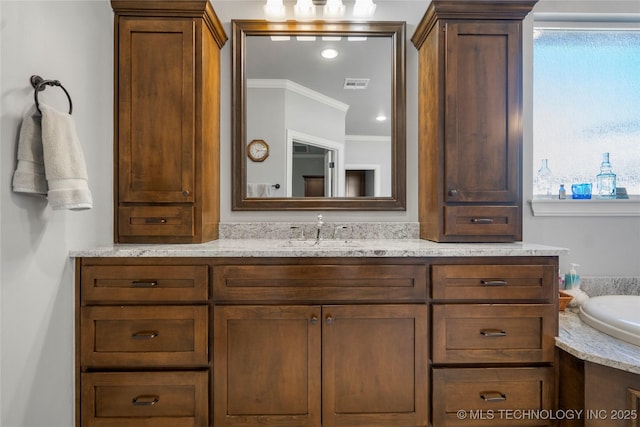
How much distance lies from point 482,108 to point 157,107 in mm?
1670

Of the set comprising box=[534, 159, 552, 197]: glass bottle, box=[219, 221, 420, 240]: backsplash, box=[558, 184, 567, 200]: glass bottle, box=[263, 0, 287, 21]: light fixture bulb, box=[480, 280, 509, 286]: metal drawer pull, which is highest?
box=[263, 0, 287, 21]: light fixture bulb

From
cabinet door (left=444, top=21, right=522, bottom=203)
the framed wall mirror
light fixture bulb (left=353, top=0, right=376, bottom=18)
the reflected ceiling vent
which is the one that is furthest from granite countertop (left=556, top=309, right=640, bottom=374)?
light fixture bulb (left=353, top=0, right=376, bottom=18)

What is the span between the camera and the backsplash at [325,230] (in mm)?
1996

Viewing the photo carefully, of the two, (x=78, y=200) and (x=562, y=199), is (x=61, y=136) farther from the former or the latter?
(x=562, y=199)

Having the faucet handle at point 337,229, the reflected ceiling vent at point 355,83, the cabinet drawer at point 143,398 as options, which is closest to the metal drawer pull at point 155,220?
the cabinet drawer at point 143,398

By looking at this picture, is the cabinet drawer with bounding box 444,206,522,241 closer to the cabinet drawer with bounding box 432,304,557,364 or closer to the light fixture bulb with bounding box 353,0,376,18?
the cabinet drawer with bounding box 432,304,557,364

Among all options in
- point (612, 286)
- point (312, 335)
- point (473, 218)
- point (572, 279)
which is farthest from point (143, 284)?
point (612, 286)

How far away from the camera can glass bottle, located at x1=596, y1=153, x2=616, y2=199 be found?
81.7 inches

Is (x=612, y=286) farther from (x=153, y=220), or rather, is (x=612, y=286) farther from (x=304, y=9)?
(x=153, y=220)

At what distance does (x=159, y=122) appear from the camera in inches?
66.6

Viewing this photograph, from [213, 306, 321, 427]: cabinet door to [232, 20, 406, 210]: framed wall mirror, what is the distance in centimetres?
77

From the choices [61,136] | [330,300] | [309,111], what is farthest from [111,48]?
[330,300]

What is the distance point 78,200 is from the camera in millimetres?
1237

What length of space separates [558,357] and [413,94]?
1.55 m
